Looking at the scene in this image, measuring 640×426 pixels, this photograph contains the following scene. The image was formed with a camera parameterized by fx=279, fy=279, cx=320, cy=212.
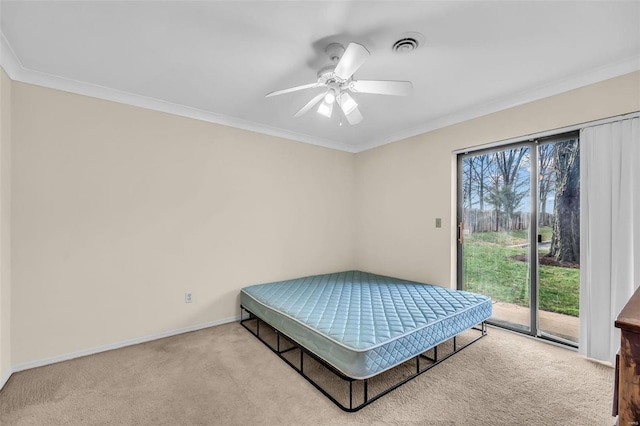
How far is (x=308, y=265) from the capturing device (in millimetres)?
4152

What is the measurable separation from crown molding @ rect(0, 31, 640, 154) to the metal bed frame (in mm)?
2321

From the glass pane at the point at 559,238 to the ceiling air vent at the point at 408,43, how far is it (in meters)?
1.89

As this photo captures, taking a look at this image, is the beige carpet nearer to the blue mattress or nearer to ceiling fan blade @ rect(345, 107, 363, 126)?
the blue mattress

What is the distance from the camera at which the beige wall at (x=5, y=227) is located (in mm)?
2107

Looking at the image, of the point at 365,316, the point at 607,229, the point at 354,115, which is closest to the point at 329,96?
the point at 354,115

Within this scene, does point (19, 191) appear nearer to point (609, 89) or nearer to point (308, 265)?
point (308, 265)

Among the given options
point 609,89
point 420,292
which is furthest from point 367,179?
point 609,89

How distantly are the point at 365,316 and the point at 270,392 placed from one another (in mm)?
934

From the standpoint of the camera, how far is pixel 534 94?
2.71m

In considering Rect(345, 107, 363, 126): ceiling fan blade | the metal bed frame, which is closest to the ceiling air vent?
Rect(345, 107, 363, 126): ceiling fan blade

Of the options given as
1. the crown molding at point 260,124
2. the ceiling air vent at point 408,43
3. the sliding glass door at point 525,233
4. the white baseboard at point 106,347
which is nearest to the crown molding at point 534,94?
the crown molding at point 260,124

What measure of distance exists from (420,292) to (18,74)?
418 cm

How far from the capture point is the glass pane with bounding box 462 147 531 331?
300cm

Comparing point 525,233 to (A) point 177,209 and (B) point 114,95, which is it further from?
(B) point 114,95
